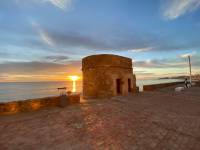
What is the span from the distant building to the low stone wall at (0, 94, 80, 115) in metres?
3.94

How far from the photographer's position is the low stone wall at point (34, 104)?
Result: 8.37 metres

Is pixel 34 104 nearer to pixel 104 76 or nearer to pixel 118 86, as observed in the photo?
pixel 104 76

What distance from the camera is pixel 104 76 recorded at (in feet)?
47.8

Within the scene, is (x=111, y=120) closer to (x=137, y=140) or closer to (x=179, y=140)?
(x=137, y=140)

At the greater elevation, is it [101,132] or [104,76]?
[104,76]

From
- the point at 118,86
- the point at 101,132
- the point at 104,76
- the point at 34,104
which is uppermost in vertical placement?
the point at 104,76

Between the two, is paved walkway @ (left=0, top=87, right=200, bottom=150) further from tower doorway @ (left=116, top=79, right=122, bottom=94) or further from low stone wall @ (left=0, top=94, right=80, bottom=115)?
tower doorway @ (left=116, top=79, right=122, bottom=94)

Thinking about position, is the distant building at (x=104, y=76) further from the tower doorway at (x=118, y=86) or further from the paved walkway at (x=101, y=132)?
the paved walkway at (x=101, y=132)

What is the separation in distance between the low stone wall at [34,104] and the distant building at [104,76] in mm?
3941

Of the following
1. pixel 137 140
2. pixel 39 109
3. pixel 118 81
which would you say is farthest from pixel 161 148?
pixel 118 81

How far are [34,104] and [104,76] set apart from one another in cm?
717

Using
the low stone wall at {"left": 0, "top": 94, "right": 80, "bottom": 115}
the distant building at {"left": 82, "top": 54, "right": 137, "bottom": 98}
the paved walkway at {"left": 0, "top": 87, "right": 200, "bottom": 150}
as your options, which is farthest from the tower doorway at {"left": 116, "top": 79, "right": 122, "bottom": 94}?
the paved walkway at {"left": 0, "top": 87, "right": 200, "bottom": 150}

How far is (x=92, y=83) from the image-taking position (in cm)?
1504

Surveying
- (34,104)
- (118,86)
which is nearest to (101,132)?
(34,104)
